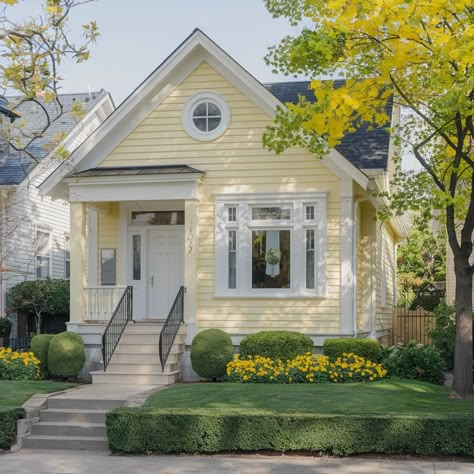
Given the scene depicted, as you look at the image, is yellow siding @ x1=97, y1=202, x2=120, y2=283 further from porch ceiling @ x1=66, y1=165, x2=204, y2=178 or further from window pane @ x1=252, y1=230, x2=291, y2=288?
window pane @ x1=252, y1=230, x2=291, y2=288

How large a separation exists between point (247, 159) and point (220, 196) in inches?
39.5

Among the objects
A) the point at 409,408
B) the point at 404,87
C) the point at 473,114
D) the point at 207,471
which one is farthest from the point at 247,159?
the point at 207,471

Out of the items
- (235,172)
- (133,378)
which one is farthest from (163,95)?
(133,378)

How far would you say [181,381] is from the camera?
1719 centimetres

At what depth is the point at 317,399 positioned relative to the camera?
43.0ft

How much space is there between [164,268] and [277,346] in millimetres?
4178

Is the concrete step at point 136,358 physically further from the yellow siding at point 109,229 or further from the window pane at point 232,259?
the yellow siding at point 109,229

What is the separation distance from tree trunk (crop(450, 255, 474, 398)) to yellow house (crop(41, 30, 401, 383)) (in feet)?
11.4

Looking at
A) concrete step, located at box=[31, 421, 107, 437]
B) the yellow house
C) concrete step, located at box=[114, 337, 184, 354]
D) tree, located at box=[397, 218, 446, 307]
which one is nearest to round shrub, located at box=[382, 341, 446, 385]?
the yellow house

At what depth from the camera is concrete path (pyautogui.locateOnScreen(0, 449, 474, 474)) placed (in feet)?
34.1

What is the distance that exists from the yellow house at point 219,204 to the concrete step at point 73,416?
335 centimetres

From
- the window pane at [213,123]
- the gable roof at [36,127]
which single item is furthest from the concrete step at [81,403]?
the gable roof at [36,127]

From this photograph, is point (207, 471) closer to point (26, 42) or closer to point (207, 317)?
point (26, 42)

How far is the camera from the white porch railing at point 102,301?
60.2ft
